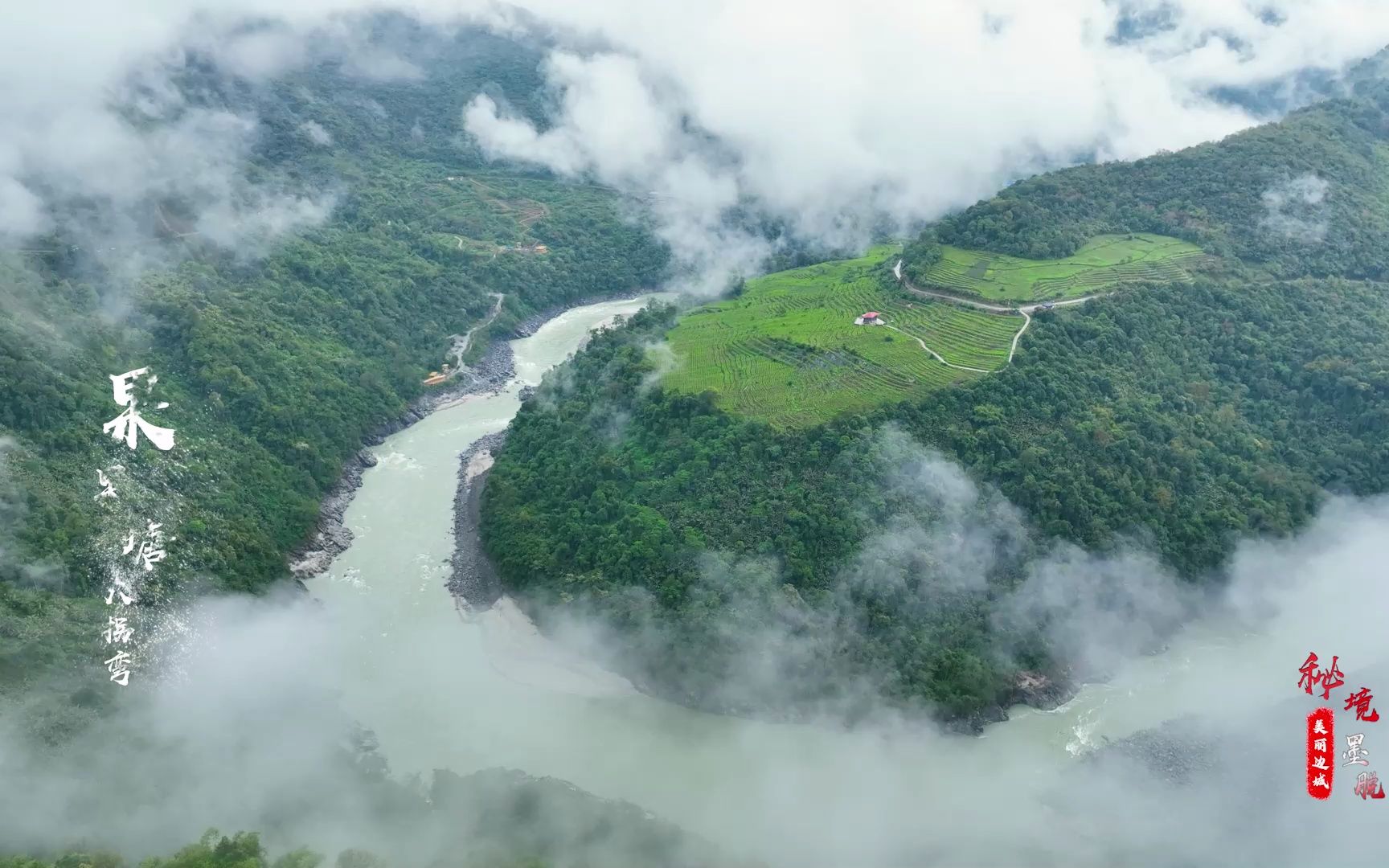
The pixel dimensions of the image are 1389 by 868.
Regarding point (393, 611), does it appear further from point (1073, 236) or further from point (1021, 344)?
point (1073, 236)

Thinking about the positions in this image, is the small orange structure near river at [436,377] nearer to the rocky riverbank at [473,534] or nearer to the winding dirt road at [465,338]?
the winding dirt road at [465,338]

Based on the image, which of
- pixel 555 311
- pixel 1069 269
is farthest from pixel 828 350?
pixel 555 311

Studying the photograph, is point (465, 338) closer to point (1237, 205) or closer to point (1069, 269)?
point (1069, 269)

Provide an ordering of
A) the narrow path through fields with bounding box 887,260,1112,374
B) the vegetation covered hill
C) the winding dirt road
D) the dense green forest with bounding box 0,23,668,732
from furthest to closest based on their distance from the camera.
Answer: the winding dirt road, the vegetation covered hill, the narrow path through fields with bounding box 887,260,1112,374, the dense green forest with bounding box 0,23,668,732

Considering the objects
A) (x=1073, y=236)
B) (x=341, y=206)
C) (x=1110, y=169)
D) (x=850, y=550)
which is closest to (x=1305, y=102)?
(x=1110, y=169)

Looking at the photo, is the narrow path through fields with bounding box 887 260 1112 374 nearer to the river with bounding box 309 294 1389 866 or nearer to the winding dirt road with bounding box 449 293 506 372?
the river with bounding box 309 294 1389 866

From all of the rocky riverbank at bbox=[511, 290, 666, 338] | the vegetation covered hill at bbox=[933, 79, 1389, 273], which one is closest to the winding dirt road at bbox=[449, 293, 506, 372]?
the rocky riverbank at bbox=[511, 290, 666, 338]

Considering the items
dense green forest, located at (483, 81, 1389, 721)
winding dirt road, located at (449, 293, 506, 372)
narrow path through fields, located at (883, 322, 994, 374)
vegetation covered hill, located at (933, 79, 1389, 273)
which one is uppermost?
vegetation covered hill, located at (933, 79, 1389, 273)
